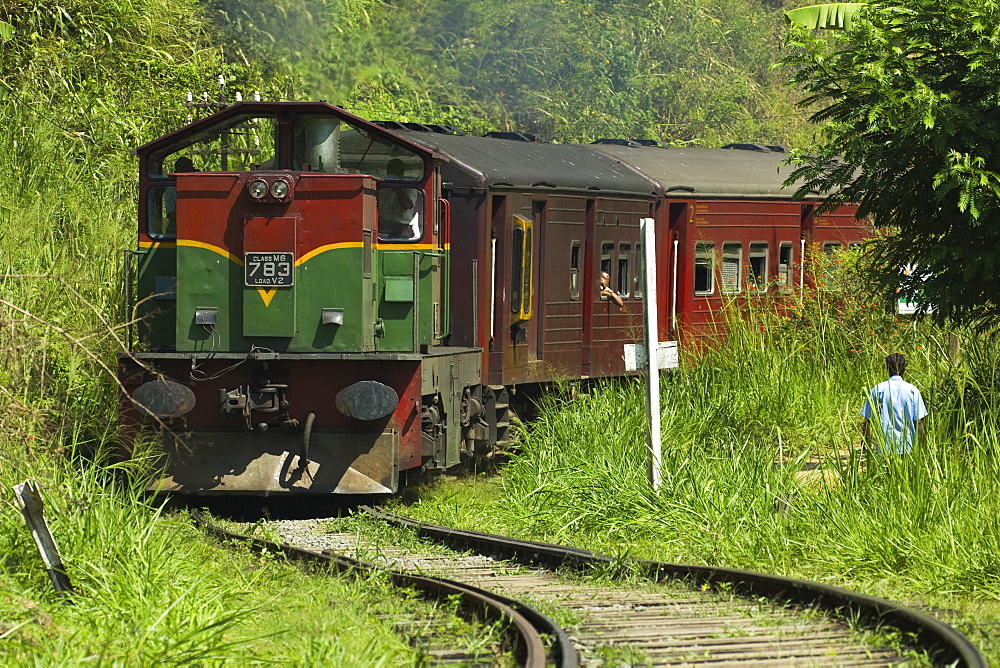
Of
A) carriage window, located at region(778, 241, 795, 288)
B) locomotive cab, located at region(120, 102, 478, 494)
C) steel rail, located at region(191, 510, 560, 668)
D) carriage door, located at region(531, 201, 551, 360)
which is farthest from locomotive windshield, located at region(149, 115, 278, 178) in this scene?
carriage window, located at region(778, 241, 795, 288)

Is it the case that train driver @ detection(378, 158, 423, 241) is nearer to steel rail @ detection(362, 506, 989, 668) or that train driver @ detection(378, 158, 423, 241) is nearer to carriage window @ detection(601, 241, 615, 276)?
steel rail @ detection(362, 506, 989, 668)

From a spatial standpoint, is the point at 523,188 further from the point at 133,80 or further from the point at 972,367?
the point at 133,80

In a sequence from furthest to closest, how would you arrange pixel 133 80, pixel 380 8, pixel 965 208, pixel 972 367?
pixel 380 8 < pixel 133 80 < pixel 972 367 < pixel 965 208

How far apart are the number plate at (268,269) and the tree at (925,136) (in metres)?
4.10

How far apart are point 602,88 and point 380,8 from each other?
6.46 m

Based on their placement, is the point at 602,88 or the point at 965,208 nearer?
the point at 965,208

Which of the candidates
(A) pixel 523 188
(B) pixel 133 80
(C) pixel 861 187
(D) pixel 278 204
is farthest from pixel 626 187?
(B) pixel 133 80

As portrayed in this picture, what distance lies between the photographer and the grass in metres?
7.97

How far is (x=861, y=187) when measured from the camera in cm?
1088

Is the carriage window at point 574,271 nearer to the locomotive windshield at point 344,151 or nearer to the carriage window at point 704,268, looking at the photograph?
the carriage window at point 704,268

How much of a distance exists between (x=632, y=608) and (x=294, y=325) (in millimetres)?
4119

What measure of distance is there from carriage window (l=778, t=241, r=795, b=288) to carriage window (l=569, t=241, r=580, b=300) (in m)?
3.63

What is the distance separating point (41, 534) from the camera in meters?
6.94

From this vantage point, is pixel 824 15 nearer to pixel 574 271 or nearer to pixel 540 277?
pixel 574 271
